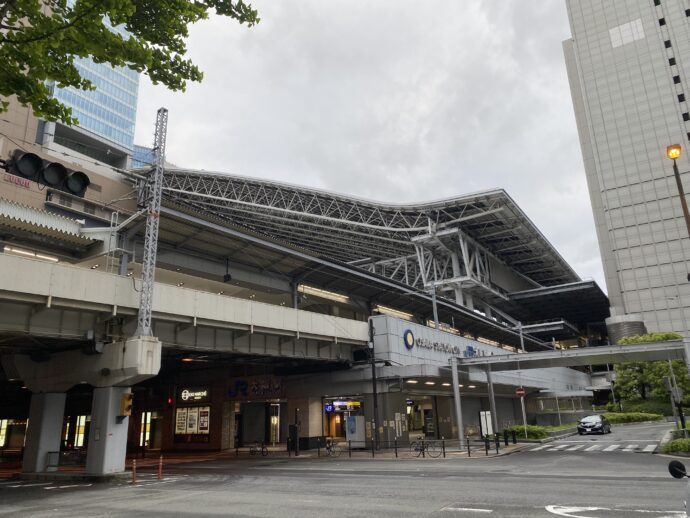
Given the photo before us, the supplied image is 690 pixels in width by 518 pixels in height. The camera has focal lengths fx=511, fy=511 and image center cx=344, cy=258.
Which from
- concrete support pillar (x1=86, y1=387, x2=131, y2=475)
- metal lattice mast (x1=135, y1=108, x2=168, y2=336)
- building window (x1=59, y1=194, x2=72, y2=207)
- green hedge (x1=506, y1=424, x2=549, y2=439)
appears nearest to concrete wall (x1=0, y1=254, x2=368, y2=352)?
metal lattice mast (x1=135, y1=108, x2=168, y2=336)

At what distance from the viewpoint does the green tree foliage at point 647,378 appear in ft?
217

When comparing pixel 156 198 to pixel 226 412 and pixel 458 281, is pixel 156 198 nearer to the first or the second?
pixel 226 412

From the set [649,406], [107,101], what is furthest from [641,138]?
[107,101]

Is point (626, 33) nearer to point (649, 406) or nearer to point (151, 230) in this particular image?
point (649, 406)

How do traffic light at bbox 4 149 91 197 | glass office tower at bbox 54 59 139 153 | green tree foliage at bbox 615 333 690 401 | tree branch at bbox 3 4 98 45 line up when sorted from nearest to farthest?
tree branch at bbox 3 4 98 45 < traffic light at bbox 4 149 91 197 < green tree foliage at bbox 615 333 690 401 < glass office tower at bbox 54 59 139 153

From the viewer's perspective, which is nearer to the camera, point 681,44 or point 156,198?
point 156,198

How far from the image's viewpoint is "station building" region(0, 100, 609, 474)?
901 inches

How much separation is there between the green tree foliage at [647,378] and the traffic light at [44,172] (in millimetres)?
72721

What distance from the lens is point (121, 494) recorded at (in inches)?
683

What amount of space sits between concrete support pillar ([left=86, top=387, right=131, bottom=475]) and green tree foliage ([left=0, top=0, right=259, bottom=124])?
1671 cm

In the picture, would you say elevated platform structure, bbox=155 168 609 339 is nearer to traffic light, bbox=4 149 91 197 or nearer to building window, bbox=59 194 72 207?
building window, bbox=59 194 72 207

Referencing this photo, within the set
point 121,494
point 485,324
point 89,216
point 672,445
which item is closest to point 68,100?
point 89,216

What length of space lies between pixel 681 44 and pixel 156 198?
373 feet

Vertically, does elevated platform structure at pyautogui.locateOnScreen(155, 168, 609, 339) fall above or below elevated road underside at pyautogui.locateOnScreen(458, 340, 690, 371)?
above
